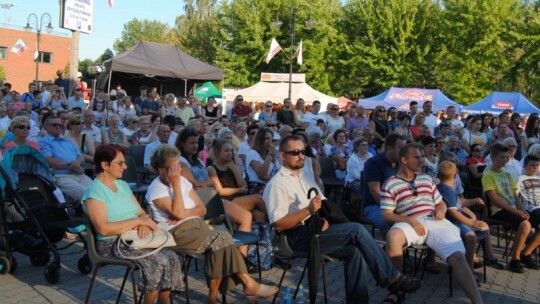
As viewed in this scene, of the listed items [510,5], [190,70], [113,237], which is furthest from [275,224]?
[510,5]

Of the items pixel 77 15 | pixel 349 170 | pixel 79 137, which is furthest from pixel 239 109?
pixel 79 137

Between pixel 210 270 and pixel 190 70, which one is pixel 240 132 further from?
Answer: pixel 190 70

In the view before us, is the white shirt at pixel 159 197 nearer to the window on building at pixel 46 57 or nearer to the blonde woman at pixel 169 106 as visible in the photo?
the blonde woman at pixel 169 106

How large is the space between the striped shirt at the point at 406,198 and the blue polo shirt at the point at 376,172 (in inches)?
33.9

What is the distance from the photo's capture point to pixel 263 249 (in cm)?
637

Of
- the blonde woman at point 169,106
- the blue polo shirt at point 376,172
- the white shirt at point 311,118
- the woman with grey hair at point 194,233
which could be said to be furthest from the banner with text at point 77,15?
the woman with grey hair at point 194,233

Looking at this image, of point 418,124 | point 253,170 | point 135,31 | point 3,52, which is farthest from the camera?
point 135,31

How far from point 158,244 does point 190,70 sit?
57.2ft

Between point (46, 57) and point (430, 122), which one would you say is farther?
point (46, 57)

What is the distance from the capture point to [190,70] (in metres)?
21.6

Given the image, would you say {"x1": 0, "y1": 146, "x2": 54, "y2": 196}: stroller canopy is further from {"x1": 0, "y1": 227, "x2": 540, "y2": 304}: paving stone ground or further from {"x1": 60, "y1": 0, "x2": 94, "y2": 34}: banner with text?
{"x1": 60, "y1": 0, "x2": 94, "y2": 34}: banner with text

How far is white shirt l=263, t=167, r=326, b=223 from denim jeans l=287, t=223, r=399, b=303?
0.63 feet

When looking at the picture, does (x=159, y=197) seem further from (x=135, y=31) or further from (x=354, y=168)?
(x=135, y=31)

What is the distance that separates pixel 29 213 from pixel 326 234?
280 cm
